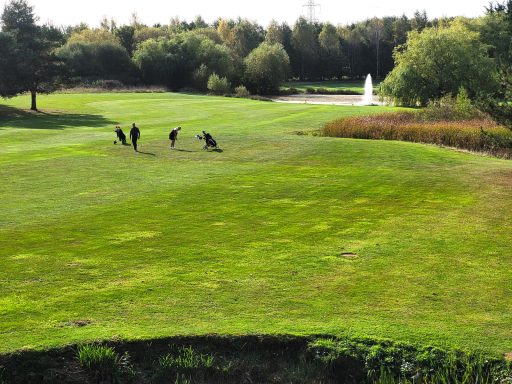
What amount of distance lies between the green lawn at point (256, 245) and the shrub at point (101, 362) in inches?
19.6

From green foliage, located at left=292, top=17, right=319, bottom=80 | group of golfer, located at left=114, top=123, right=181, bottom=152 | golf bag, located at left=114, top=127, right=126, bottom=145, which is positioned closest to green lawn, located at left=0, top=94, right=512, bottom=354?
group of golfer, located at left=114, top=123, right=181, bottom=152

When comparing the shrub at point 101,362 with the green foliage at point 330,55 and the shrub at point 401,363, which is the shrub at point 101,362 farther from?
the green foliage at point 330,55

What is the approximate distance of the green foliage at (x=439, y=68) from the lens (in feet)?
257

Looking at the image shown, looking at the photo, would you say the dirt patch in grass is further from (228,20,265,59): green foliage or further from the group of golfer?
(228,20,265,59): green foliage

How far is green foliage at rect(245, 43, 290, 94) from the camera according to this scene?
12212 centimetres

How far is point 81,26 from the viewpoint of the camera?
195 metres

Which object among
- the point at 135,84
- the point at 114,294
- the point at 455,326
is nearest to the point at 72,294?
the point at 114,294

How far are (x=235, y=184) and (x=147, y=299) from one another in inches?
657

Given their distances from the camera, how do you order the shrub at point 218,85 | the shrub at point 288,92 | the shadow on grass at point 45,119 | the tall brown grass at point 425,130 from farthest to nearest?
the shrub at point 288,92 → the shrub at point 218,85 → the shadow on grass at point 45,119 → the tall brown grass at point 425,130

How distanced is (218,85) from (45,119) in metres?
48.7

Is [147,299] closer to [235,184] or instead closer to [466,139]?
[235,184]

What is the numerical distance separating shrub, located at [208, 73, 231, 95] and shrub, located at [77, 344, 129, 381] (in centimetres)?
10175

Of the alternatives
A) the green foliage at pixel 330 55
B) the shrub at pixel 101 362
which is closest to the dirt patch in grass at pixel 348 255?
the shrub at pixel 101 362

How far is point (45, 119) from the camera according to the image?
225 ft
